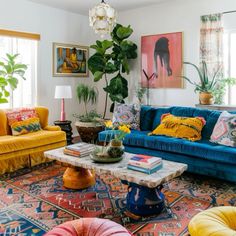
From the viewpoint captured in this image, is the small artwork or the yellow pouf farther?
the small artwork

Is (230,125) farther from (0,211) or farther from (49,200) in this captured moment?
(0,211)

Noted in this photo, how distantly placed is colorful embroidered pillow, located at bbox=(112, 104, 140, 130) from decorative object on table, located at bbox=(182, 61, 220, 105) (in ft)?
3.50

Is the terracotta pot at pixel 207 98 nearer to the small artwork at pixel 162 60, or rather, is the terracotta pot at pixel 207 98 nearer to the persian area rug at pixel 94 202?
the small artwork at pixel 162 60

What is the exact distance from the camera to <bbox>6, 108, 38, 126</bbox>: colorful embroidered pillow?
13.7ft

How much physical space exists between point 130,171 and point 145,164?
155 millimetres

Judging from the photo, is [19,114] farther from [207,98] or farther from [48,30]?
[207,98]

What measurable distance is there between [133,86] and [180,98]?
3.56ft

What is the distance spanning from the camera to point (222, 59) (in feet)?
14.9

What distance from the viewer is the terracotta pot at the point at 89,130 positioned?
531cm

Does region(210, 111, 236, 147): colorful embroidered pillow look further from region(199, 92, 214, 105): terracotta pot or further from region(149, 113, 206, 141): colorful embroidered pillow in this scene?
region(199, 92, 214, 105): terracotta pot

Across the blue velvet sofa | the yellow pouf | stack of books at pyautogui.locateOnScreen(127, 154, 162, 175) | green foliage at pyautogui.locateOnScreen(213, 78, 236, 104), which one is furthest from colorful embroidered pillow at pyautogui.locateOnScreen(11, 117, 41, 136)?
the yellow pouf

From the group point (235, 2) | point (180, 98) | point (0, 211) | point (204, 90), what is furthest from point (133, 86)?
point (0, 211)

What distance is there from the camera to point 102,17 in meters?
2.78

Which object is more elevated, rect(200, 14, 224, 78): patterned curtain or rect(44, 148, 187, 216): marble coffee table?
rect(200, 14, 224, 78): patterned curtain
